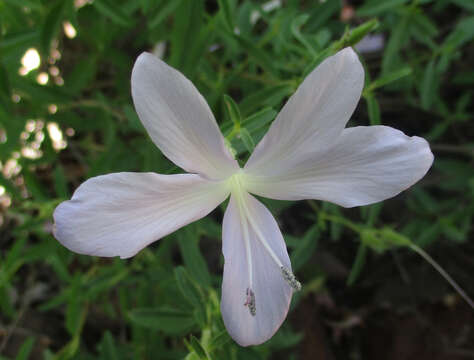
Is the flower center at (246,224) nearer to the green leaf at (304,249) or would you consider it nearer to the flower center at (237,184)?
the flower center at (237,184)

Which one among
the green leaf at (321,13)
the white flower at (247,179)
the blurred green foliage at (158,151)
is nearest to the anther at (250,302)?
the white flower at (247,179)

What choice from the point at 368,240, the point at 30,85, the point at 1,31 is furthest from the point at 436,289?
the point at 1,31

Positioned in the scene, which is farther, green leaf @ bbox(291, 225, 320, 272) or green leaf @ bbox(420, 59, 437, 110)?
green leaf @ bbox(420, 59, 437, 110)

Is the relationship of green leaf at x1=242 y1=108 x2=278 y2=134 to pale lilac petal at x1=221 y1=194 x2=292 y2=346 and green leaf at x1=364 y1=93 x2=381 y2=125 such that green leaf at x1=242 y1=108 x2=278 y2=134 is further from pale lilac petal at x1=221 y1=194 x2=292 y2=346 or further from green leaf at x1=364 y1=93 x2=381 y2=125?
green leaf at x1=364 y1=93 x2=381 y2=125

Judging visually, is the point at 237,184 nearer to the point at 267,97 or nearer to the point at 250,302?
the point at 250,302

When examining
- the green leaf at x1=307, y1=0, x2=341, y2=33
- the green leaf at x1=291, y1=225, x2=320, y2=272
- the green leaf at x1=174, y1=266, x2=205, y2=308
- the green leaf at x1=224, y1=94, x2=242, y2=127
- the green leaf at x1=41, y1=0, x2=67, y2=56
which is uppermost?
the green leaf at x1=41, y1=0, x2=67, y2=56

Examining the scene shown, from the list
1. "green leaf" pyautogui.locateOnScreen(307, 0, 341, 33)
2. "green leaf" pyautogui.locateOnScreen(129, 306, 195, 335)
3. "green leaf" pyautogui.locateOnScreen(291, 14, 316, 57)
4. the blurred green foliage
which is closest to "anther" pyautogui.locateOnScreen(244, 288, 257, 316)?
the blurred green foliage

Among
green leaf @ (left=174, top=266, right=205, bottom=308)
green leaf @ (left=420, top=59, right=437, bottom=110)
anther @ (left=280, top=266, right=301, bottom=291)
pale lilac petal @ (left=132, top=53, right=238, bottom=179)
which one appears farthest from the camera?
green leaf @ (left=420, top=59, right=437, bottom=110)

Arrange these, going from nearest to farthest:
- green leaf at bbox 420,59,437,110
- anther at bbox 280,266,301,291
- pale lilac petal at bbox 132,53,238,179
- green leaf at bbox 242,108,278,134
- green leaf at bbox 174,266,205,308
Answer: pale lilac petal at bbox 132,53,238,179 < anther at bbox 280,266,301,291 < green leaf at bbox 242,108,278,134 < green leaf at bbox 174,266,205,308 < green leaf at bbox 420,59,437,110
